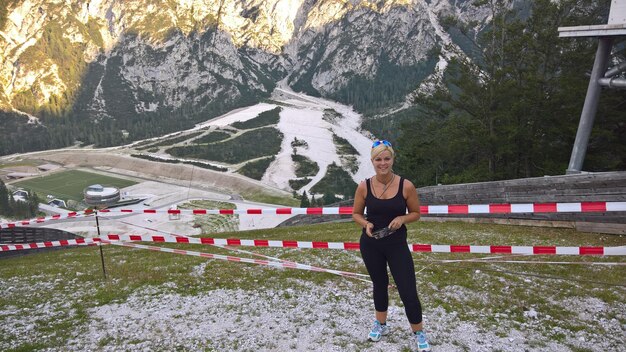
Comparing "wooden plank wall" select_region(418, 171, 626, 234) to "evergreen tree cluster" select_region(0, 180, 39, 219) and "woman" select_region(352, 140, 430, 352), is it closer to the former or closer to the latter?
"woman" select_region(352, 140, 430, 352)

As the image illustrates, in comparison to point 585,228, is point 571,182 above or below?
above

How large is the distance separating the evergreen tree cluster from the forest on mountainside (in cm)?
13060

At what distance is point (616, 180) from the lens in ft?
35.5

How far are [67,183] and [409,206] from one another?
17257 cm

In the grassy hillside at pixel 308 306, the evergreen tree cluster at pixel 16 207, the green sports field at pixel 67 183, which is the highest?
the grassy hillside at pixel 308 306

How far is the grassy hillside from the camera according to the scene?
22.1 ft

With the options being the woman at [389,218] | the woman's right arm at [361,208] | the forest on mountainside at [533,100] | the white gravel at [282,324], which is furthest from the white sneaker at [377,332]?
the forest on mountainside at [533,100]

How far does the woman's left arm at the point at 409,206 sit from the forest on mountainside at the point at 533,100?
905 inches

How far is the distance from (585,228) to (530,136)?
17.6 m

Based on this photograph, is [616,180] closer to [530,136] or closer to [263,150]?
[530,136]

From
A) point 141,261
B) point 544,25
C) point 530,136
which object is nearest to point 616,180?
point 141,261

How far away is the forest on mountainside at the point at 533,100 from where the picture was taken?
25.5 m

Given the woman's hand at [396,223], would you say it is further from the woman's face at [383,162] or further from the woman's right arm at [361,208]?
the woman's face at [383,162]

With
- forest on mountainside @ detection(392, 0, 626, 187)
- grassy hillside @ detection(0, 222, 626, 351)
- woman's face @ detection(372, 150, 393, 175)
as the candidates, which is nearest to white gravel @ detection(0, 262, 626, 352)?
grassy hillside @ detection(0, 222, 626, 351)
